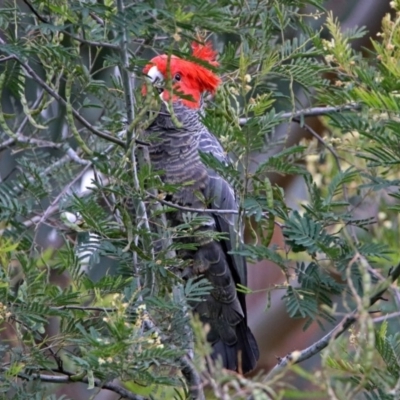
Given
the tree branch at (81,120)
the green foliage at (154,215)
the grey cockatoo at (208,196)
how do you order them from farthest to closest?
the grey cockatoo at (208,196) → the tree branch at (81,120) → the green foliage at (154,215)

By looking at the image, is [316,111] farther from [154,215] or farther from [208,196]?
[154,215]

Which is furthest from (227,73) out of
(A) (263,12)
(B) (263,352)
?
(B) (263,352)

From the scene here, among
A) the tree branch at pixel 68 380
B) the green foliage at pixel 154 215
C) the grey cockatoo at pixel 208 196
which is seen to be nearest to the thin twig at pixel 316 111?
the green foliage at pixel 154 215

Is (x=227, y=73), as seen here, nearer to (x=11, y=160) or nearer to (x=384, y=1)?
(x=11, y=160)

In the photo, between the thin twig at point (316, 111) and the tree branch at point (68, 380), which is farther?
the thin twig at point (316, 111)

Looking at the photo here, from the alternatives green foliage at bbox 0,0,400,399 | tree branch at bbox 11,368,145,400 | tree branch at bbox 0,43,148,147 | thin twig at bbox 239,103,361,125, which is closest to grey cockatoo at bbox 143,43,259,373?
thin twig at bbox 239,103,361,125

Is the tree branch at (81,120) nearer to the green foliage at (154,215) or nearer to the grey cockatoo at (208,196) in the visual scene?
the green foliage at (154,215)

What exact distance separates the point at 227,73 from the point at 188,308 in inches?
31.8

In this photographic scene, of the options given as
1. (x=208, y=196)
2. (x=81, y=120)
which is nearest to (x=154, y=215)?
(x=81, y=120)

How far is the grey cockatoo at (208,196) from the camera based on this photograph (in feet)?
8.55

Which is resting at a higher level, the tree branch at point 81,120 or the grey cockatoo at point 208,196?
the tree branch at point 81,120

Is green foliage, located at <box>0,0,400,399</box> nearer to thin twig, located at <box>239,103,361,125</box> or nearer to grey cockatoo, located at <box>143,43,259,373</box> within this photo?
thin twig, located at <box>239,103,361,125</box>

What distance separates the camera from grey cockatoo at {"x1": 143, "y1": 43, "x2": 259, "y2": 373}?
2.61 m

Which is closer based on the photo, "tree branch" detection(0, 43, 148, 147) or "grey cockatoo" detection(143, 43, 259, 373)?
"tree branch" detection(0, 43, 148, 147)
